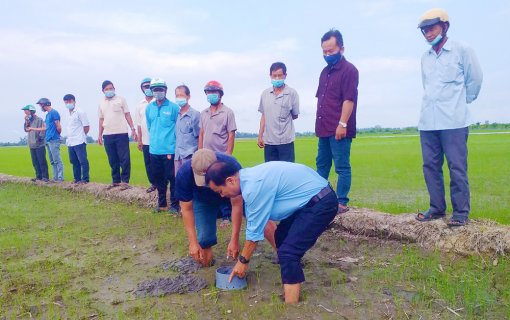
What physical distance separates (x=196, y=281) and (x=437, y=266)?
226 cm

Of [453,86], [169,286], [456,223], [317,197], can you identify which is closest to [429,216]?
[456,223]

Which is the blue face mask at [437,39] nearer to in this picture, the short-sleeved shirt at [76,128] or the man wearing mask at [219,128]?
the man wearing mask at [219,128]

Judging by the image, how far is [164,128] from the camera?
6559mm

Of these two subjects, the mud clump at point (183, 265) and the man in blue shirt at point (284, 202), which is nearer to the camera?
the man in blue shirt at point (284, 202)

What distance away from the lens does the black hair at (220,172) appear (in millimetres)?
3287

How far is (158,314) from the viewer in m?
3.33

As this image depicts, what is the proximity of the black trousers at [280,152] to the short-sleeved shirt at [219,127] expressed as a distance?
0.56m

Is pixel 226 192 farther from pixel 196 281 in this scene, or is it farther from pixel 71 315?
pixel 71 315

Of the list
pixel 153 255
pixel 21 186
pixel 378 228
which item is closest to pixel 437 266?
pixel 378 228

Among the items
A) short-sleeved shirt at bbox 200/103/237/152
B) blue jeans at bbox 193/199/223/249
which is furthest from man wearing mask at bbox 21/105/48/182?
blue jeans at bbox 193/199/223/249

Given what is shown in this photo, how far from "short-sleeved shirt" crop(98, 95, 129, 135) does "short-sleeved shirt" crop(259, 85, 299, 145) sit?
3.56m

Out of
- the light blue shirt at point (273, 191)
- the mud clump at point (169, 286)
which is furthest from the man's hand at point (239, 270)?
the mud clump at point (169, 286)

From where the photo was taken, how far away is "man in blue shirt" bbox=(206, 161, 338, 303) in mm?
3344

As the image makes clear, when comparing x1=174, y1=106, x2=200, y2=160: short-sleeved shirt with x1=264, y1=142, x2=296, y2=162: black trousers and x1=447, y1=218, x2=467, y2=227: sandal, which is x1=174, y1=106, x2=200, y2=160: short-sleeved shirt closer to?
x1=264, y1=142, x2=296, y2=162: black trousers
